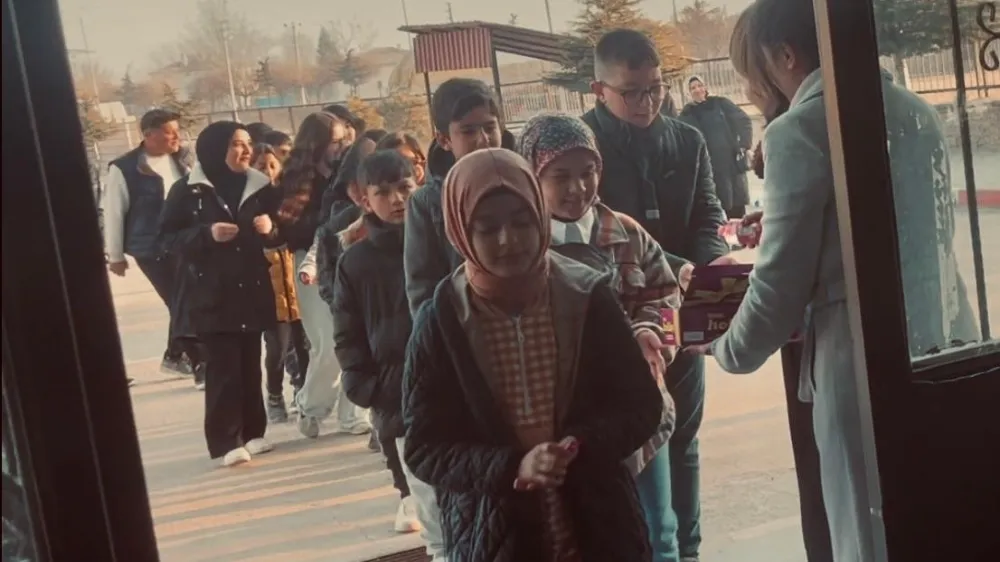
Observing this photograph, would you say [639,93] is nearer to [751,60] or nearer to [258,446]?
[751,60]

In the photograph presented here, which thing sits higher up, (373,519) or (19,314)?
(19,314)

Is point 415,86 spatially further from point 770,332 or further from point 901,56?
point 901,56

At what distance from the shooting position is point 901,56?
1356 mm

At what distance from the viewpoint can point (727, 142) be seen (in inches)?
51.7

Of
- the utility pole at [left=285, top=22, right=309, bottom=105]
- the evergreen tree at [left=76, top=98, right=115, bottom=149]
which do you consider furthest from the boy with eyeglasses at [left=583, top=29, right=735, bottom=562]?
the evergreen tree at [left=76, top=98, right=115, bottom=149]

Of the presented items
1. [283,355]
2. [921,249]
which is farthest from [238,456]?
[921,249]

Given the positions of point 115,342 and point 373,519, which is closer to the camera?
point 115,342

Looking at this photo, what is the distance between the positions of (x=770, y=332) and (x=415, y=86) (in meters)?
0.54

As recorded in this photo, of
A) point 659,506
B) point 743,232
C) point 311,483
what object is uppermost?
point 743,232

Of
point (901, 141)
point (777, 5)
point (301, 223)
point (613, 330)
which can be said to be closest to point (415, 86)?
point (301, 223)

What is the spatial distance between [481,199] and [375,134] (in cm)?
16

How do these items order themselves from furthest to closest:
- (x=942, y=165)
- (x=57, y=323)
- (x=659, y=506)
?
(x=942, y=165) → (x=659, y=506) → (x=57, y=323)

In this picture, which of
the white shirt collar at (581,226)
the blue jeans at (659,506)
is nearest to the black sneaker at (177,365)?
the white shirt collar at (581,226)

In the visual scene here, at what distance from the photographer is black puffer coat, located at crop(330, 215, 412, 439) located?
119 centimetres
